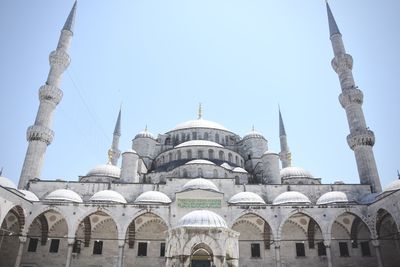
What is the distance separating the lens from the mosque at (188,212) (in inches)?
623

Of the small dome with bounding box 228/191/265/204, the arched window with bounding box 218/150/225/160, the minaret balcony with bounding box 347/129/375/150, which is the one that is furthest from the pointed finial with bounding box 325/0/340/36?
the small dome with bounding box 228/191/265/204

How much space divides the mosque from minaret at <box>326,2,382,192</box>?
0.21ft

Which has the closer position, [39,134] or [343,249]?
[343,249]

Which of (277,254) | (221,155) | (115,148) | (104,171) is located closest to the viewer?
(277,254)

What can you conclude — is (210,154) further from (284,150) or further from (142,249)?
(142,249)

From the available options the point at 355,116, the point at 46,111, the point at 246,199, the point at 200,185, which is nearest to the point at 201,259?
the point at 200,185

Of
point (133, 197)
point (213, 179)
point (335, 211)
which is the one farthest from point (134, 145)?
point (335, 211)

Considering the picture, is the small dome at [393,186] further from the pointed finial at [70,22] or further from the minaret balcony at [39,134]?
the pointed finial at [70,22]

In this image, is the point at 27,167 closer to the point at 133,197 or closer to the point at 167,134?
the point at 133,197

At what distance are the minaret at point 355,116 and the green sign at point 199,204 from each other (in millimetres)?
9930

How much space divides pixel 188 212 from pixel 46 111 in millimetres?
12260

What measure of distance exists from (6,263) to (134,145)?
489 inches

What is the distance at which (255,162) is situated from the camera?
82.4 ft

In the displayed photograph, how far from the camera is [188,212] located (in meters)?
16.3
